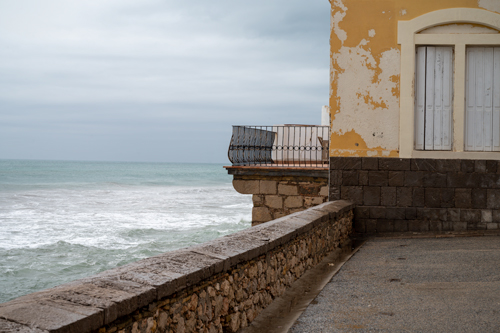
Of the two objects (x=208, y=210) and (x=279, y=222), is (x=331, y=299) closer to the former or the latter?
(x=279, y=222)

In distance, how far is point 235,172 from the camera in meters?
11.1

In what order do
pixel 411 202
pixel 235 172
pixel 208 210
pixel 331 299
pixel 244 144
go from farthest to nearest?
pixel 208 210 < pixel 244 144 < pixel 235 172 < pixel 411 202 < pixel 331 299

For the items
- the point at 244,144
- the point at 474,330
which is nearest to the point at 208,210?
the point at 244,144

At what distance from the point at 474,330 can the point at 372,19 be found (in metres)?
6.10

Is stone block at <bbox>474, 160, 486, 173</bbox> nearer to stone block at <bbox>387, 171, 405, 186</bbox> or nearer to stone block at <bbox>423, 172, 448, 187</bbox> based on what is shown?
stone block at <bbox>423, 172, 448, 187</bbox>

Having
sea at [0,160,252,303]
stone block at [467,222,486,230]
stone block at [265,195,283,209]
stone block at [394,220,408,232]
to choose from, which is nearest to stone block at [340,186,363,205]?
stone block at [394,220,408,232]

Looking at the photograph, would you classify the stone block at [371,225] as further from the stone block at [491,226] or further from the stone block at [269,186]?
the stone block at [269,186]

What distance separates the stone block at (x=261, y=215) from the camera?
10852mm

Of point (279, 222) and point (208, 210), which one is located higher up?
point (279, 222)

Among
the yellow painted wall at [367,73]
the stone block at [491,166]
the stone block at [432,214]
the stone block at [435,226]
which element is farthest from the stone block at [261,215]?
the stone block at [491,166]

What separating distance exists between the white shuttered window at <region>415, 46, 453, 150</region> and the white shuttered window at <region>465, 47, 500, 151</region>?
0.31m

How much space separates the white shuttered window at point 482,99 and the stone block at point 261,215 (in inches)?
172

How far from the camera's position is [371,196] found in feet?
27.5

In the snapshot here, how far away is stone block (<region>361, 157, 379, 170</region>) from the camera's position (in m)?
8.32
